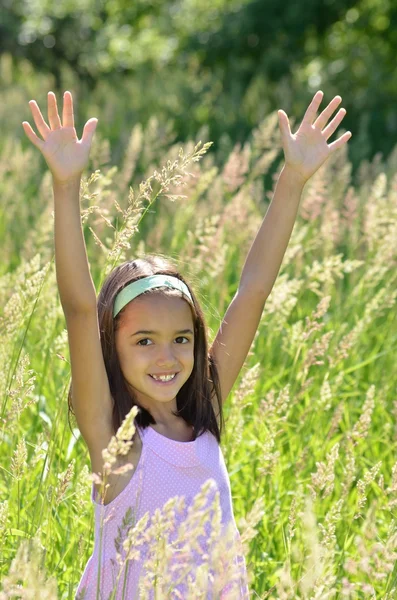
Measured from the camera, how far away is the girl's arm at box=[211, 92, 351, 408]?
279 cm

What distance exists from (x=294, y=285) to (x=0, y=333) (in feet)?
3.42

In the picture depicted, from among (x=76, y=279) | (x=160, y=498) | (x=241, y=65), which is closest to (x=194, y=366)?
(x=160, y=498)

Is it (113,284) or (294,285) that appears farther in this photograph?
(294,285)

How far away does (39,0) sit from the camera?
47.5ft

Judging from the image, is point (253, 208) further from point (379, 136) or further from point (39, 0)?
point (39, 0)

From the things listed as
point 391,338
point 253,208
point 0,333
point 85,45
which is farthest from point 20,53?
point 0,333

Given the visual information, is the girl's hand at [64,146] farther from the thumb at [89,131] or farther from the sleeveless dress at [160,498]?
the sleeveless dress at [160,498]

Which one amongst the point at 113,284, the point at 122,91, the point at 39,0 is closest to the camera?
the point at 113,284

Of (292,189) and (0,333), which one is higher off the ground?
(292,189)

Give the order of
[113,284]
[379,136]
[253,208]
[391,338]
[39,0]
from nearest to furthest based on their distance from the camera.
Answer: [113,284] < [391,338] < [253,208] < [379,136] < [39,0]

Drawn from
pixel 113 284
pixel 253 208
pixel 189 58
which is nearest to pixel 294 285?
pixel 113 284

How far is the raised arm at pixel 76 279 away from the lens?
2.23 metres

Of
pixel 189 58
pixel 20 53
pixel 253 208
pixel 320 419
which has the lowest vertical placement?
pixel 320 419

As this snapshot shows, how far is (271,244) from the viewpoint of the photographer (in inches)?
111
